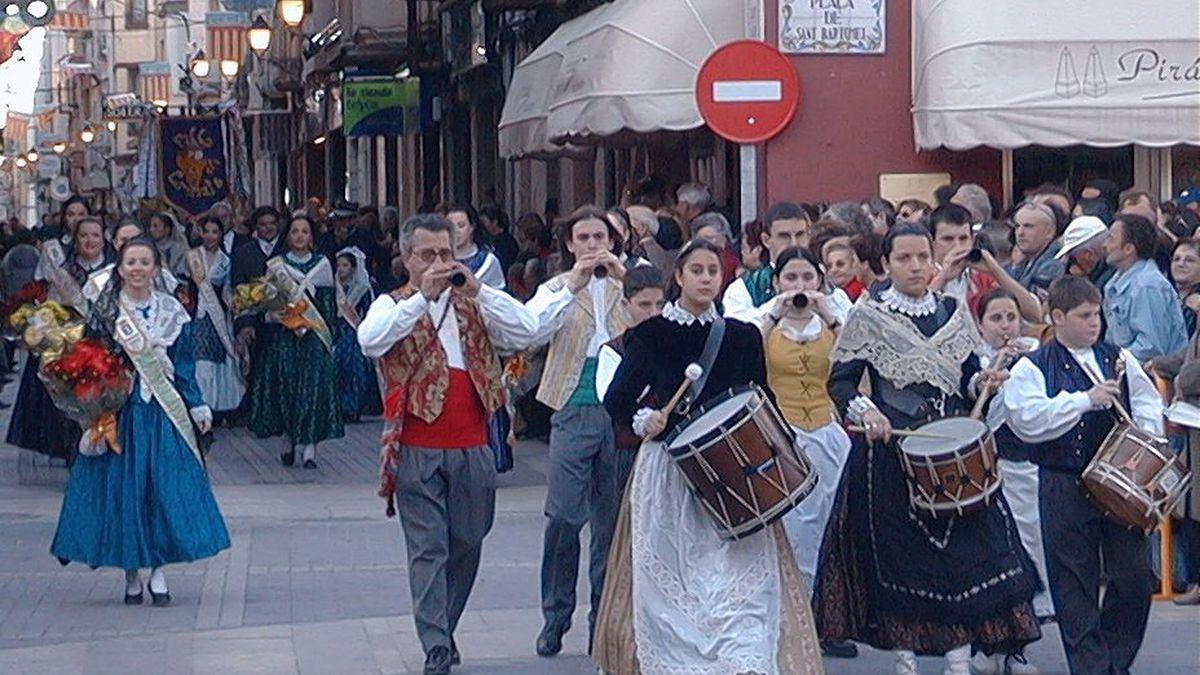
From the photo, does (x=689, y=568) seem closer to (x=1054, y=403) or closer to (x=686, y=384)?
(x=686, y=384)

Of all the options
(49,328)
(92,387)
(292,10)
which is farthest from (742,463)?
(292,10)

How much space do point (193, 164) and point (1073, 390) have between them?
25.4 meters

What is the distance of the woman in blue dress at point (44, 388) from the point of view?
15.6m

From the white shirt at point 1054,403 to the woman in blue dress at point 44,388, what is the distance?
8107 millimetres

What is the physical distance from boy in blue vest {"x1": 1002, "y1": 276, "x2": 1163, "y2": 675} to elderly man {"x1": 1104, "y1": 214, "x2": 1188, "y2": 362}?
2447mm

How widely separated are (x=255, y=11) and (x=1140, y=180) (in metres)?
23.7

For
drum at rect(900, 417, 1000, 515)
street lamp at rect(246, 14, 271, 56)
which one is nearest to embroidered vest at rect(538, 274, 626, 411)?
drum at rect(900, 417, 1000, 515)

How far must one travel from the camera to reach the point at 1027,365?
8.82m

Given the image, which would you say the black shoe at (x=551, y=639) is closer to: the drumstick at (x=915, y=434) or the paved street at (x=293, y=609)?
the paved street at (x=293, y=609)

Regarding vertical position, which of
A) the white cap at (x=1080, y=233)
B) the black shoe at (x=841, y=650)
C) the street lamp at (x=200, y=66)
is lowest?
the black shoe at (x=841, y=650)

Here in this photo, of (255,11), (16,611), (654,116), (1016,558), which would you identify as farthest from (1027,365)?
(255,11)

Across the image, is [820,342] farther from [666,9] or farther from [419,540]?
[666,9]

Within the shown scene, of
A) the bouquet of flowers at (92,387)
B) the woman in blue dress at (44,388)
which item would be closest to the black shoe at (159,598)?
the bouquet of flowers at (92,387)

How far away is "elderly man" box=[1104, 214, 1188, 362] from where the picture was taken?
36.9 ft
